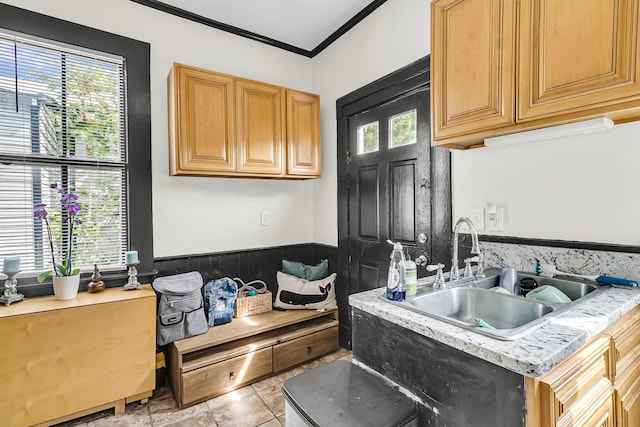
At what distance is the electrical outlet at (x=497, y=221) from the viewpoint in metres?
1.69

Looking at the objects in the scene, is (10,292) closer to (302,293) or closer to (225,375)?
(225,375)

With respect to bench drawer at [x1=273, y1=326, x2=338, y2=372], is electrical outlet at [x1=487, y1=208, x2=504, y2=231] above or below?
above

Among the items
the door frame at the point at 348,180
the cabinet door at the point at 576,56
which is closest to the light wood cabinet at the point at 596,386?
the cabinet door at the point at 576,56

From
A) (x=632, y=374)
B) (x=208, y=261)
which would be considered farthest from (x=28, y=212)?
(x=632, y=374)

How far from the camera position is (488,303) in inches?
51.9

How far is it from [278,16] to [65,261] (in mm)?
2347

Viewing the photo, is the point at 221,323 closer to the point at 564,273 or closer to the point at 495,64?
the point at 564,273

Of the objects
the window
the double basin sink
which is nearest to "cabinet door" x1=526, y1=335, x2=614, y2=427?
the double basin sink

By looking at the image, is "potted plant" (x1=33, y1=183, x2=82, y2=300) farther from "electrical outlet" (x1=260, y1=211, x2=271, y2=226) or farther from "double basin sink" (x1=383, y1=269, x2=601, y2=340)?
"double basin sink" (x1=383, y1=269, x2=601, y2=340)

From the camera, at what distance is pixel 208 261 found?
100 inches

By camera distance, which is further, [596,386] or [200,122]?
[200,122]

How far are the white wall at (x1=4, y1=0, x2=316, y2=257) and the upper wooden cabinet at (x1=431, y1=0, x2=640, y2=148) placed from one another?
1584 mm

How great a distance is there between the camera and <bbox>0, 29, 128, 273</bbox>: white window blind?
1915 millimetres

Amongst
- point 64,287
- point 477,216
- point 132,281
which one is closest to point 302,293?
point 132,281
